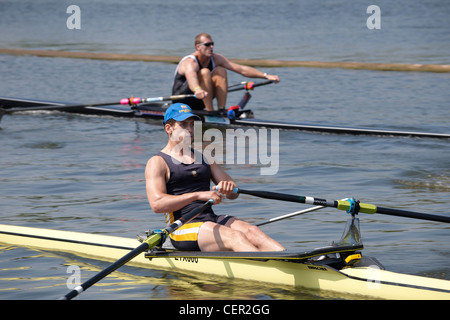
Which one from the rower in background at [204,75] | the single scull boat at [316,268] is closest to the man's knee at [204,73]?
the rower in background at [204,75]

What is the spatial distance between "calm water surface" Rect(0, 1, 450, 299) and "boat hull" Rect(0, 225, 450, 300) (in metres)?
0.09

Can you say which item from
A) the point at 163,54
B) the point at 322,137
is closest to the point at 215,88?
the point at 322,137

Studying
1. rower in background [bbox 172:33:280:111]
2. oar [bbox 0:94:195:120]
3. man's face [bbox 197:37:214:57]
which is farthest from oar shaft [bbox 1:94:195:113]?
man's face [bbox 197:37:214:57]

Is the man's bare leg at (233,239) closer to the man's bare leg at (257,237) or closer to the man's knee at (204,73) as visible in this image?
the man's bare leg at (257,237)

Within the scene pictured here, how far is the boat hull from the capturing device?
5289mm

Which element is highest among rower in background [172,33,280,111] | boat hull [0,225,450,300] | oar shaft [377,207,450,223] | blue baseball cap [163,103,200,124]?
rower in background [172,33,280,111]

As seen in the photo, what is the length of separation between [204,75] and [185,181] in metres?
6.24

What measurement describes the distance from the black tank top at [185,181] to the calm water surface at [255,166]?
0.54 meters

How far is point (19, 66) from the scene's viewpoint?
22.1m

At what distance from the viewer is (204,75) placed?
39.6 feet

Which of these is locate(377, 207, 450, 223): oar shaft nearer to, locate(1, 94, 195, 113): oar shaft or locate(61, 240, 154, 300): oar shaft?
locate(61, 240, 154, 300): oar shaft

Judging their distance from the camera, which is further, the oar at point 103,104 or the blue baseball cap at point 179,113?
the oar at point 103,104

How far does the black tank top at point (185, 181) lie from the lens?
5984mm

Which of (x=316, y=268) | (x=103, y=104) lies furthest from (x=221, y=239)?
(x=103, y=104)
